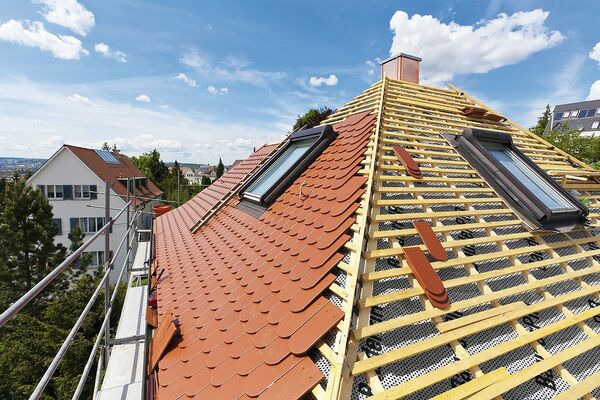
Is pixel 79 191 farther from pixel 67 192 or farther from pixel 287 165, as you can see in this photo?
pixel 287 165

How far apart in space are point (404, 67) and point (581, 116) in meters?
59.1

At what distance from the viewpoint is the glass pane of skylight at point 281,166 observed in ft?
16.9

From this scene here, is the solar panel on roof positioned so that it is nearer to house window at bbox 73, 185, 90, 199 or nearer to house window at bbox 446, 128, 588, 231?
house window at bbox 73, 185, 90, 199

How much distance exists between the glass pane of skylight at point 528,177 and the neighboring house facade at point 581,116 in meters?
50.2

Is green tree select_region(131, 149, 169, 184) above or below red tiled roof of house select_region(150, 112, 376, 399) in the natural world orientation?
above

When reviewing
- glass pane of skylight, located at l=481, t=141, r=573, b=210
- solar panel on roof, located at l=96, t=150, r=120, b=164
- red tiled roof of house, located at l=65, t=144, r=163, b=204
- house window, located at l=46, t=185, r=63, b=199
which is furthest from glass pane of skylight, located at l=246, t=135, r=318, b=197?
solar panel on roof, located at l=96, t=150, r=120, b=164

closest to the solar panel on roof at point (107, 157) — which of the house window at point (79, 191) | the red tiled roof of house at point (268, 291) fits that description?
the house window at point (79, 191)

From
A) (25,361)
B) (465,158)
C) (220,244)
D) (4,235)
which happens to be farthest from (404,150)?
(4,235)

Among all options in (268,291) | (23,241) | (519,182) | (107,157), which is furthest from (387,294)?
(107,157)

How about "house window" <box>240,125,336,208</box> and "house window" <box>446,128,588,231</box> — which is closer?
"house window" <box>446,128,588,231</box>

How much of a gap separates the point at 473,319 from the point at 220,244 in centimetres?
374

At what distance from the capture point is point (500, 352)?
2.48 metres

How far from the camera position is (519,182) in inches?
159

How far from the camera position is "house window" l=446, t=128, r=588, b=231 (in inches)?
148
